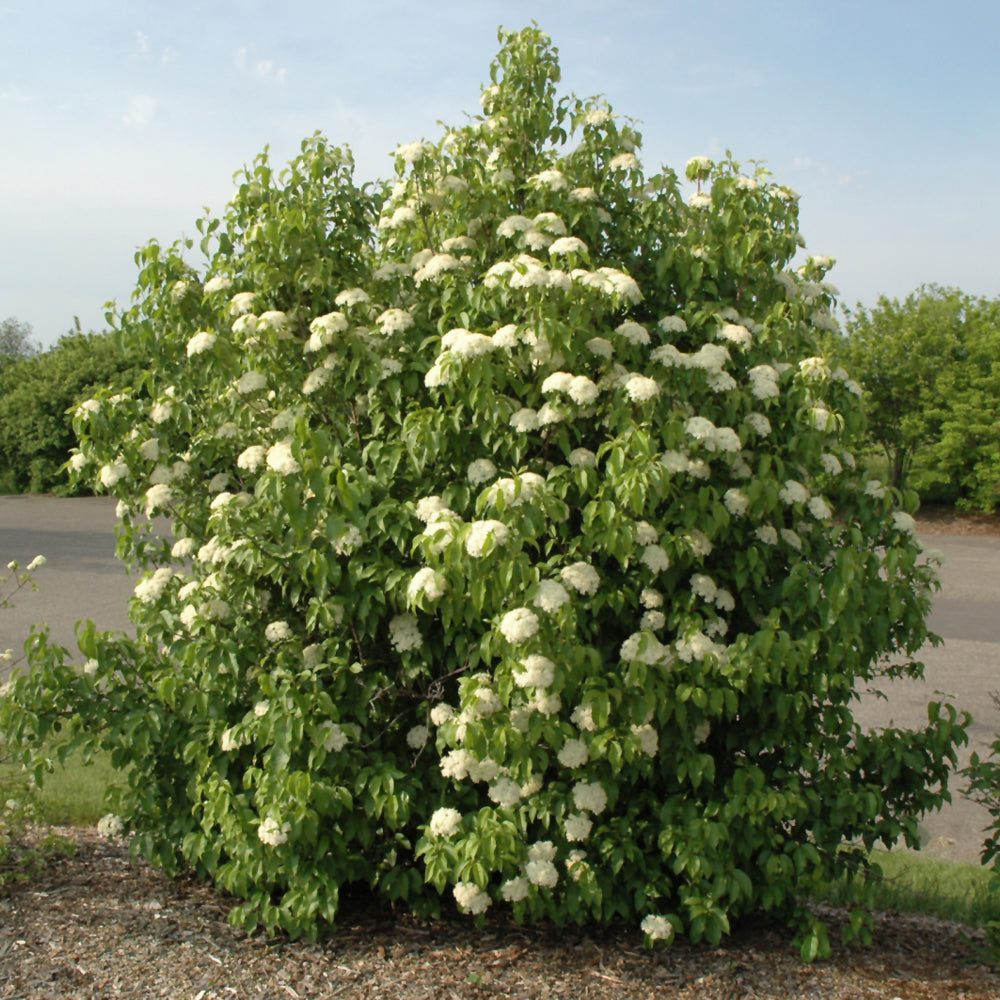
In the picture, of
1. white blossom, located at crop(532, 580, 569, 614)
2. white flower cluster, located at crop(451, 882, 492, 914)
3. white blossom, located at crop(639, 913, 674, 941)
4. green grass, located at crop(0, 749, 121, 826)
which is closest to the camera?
white blossom, located at crop(532, 580, 569, 614)

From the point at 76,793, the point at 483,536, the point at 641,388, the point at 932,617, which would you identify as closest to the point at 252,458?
the point at 483,536

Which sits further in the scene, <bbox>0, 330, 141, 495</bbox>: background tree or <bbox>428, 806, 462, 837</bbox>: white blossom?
<bbox>0, 330, 141, 495</bbox>: background tree

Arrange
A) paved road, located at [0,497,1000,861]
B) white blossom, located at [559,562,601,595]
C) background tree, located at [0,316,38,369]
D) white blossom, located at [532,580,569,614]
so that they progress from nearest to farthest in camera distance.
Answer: white blossom, located at [532,580,569,614], white blossom, located at [559,562,601,595], paved road, located at [0,497,1000,861], background tree, located at [0,316,38,369]

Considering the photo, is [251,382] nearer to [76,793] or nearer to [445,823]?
[445,823]

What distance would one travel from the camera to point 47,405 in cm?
2386

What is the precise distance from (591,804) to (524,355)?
5.02 ft

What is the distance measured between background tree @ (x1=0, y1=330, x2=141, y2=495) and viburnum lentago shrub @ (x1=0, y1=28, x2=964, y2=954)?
20.2m

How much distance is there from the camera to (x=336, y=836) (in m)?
3.41

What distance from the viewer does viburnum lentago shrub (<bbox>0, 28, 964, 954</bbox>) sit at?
125 inches

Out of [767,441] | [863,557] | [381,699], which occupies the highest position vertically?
[767,441]

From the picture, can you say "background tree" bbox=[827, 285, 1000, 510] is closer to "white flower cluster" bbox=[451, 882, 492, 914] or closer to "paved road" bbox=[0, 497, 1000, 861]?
"paved road" bbox=[0, 497, 1000, 861]

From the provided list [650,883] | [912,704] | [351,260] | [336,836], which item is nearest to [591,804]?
[650,883]

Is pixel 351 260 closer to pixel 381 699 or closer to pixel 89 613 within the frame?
pixel 381 699

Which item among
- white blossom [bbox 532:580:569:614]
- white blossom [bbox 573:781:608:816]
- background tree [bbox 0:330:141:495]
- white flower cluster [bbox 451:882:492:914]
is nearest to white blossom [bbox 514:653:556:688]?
white blossom [bbox 532:580:569:614]
